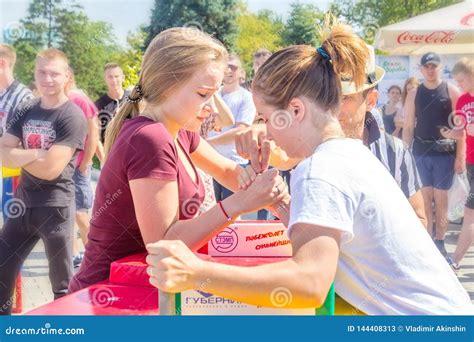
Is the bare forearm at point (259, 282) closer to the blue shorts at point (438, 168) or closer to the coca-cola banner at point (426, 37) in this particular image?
the blue shorts at point (438, 168)

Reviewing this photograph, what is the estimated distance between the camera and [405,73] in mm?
9508

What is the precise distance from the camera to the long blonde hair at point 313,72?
1555 millimetres

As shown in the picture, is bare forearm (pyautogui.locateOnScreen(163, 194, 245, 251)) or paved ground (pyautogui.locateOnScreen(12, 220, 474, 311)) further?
paved ground (pyautogui.locateOnScreen(12, 220, 474, 311))

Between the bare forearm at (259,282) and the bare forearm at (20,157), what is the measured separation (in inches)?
98.8

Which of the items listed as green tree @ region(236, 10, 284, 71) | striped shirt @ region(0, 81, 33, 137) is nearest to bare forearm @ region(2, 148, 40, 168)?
striped shirt @ region(0, 81, 33, 137)

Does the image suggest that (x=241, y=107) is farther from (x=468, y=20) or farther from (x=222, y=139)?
(x=468, y=20)

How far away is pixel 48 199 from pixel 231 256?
2.00 metres

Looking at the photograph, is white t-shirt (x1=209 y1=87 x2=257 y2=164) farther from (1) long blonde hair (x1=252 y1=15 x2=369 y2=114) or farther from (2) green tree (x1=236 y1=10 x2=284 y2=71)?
(2) green tree (x1=236 y1=10 x2=284 y2=71)

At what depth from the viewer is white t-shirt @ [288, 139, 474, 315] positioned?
4.52 ft

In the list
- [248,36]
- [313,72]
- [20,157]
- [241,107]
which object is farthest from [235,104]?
[248,36]

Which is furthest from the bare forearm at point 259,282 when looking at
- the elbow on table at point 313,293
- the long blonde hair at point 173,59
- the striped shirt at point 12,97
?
the striped shirt at point 12,97

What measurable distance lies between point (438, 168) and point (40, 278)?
3237 mm

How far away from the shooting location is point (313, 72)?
5.18 feet

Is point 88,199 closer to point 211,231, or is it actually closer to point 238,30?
point 211,231
